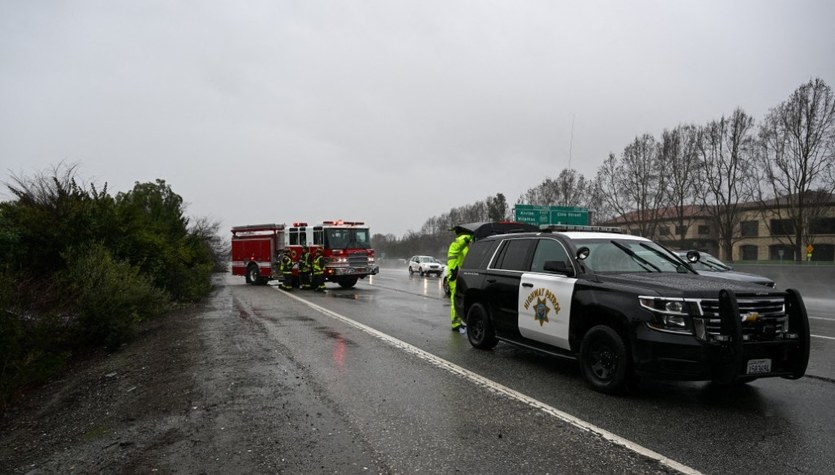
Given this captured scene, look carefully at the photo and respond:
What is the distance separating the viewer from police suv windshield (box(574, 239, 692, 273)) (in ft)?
20.8

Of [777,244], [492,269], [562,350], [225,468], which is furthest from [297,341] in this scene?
[777,244]

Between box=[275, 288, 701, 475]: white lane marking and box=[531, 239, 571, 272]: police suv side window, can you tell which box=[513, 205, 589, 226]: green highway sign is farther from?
box=[531, 239, 571, 272]: police suv side window

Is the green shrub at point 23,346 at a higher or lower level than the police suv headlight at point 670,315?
lower

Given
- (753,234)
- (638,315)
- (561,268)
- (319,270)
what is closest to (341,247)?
(319,270)

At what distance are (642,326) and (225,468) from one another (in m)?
3.84

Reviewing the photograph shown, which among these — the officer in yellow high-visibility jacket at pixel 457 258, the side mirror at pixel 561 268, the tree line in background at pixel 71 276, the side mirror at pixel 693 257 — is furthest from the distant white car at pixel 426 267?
the side mirror at pixel 561 268

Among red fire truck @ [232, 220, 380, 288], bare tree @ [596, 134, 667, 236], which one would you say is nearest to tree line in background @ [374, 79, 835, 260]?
bare tree @ [596, 134, 667, 236]

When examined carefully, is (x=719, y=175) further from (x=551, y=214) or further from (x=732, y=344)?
(x=732, y=344)

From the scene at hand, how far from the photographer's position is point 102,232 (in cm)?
1327

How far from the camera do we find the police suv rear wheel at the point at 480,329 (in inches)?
317

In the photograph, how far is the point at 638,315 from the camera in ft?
17.3

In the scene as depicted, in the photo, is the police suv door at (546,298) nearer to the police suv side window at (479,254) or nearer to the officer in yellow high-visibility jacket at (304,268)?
the police suv side window at (479,254)

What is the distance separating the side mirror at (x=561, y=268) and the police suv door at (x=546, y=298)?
26mm

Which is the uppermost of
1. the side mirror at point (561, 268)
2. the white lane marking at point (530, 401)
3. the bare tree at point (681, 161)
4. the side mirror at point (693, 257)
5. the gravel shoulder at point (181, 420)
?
the bare tree at point (681, 161)
